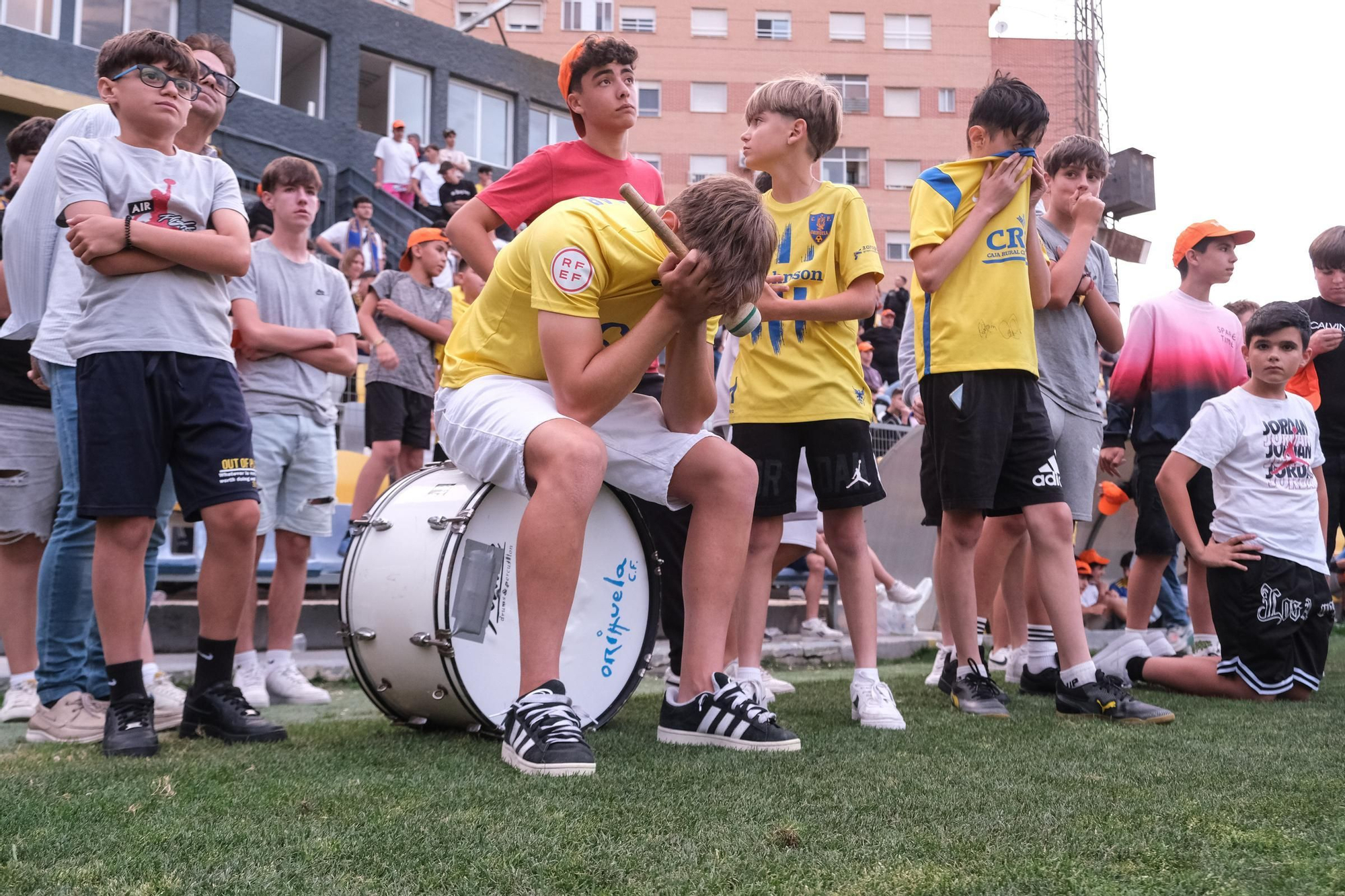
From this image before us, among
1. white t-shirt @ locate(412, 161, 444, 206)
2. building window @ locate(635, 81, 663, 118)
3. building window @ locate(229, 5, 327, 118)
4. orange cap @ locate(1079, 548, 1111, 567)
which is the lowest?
orange cap @ locate(1079, 548, 1111, 567)

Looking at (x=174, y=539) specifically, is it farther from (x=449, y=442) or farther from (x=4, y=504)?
(x=449, y=442)

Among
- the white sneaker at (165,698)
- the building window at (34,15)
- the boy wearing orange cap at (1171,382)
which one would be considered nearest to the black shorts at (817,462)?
the white sneaker at (165,698)

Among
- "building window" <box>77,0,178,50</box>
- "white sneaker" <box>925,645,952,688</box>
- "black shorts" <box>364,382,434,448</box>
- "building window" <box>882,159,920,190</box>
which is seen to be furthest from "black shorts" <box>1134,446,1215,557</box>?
"building window" <box>882,159,920,190</box>

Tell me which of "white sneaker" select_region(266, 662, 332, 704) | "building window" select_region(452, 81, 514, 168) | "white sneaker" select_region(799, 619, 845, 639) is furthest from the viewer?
"building window" select_region(452, 81, 514, 168)

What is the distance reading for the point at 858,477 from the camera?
377 cm

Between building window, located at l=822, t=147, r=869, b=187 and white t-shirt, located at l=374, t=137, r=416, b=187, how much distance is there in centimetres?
2532

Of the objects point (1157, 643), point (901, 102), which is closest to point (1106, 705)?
point (1157, 643)

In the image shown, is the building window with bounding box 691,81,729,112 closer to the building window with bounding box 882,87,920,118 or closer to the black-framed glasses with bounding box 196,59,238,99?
the building window with bounding box 882,87,920,118

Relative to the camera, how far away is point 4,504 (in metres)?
3.92

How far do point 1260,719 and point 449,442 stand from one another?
2.72 metres

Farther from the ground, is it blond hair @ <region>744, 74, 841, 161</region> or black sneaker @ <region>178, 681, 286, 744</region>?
blond hair @ <region>744, 74, 841, 161</region>

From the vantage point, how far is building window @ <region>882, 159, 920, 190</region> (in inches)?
1652

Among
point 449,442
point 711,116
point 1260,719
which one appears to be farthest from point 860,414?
point 711,116

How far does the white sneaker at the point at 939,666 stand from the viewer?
16.2 ft
